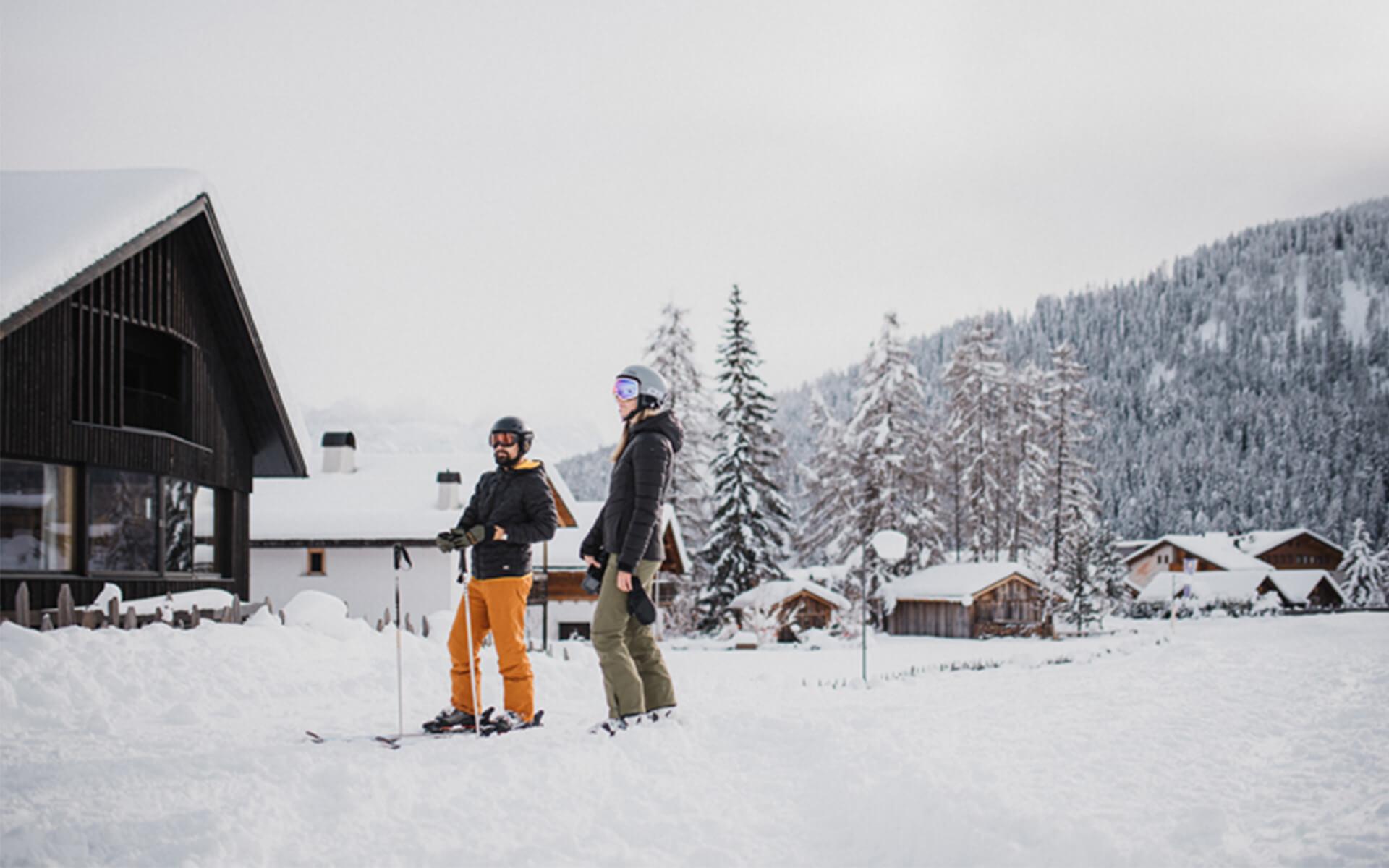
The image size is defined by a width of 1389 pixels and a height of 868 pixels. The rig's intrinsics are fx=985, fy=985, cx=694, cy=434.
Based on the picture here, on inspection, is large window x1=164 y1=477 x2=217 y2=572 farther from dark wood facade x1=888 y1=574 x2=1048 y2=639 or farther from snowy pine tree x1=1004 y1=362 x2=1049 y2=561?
snowy pine tree x1=1004 y1=362 x2=1049 y2=561

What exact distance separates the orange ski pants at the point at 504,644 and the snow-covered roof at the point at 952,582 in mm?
34989

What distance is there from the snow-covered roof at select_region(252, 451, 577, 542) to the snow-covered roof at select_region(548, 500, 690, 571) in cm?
97

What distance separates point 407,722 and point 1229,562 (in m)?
60.0

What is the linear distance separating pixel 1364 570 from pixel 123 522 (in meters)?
41.7

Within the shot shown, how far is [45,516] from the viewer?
41.1 feet

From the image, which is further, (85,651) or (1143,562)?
(1143,562)

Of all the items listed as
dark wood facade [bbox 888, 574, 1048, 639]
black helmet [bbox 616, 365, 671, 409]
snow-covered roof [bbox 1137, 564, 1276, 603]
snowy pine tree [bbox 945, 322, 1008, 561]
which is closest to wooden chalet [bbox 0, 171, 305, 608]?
black helmet [bbox 616, 365, 671, 409]

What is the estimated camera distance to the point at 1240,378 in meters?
64.5

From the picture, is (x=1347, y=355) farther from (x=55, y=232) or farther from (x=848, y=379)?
(x=848, y=379)

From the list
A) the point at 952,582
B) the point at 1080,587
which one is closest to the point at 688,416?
the point at 952,582

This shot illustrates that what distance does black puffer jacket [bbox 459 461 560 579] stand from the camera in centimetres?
678

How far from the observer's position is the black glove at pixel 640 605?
645 cm

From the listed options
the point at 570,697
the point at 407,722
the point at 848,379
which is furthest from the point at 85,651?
the point at 848,379

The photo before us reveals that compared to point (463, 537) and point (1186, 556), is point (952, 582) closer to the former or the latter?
point (1186, 556)
